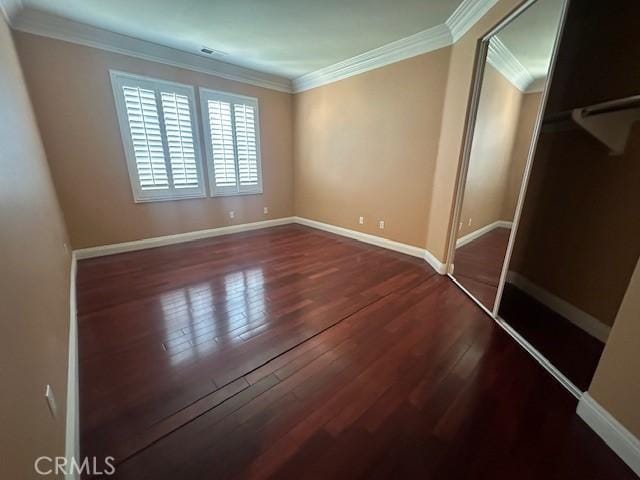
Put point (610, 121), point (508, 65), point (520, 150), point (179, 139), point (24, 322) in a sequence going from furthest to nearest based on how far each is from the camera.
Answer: point (179, 139) → point (508, 65) → point (520, 150) → point (610, 121) → point (24, 322)

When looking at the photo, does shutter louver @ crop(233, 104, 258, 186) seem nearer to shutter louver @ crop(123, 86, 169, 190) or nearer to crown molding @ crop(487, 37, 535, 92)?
shutter louver @ crop(123, 86, 169, 190)

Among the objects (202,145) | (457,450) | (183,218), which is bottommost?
(457,450)

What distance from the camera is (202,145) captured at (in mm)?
4027

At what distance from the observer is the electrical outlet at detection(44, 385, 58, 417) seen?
0.95 metres

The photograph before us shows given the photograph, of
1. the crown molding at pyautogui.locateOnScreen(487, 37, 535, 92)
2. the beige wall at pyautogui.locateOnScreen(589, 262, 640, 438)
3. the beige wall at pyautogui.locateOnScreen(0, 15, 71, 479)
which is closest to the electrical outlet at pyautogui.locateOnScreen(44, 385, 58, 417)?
the beige wall at pyautogui.locateOnScreen(0, 15, 71, 479)

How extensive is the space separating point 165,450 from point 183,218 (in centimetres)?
350

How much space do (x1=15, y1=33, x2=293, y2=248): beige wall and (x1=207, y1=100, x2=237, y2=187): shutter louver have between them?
0.31 metres

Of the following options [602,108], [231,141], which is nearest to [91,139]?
[231,141]

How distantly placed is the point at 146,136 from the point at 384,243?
11.9 ft

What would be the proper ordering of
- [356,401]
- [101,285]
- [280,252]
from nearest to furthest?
1. [356,401]
2. [101,285]
3. [280,252]

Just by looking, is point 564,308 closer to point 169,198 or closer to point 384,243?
point 384,243

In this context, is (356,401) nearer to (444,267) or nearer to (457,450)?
(457,450)

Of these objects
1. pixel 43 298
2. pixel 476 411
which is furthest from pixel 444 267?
pixel 43 298

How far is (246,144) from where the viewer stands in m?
4.55
